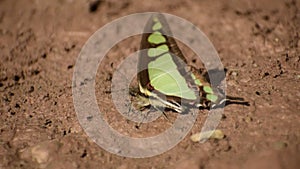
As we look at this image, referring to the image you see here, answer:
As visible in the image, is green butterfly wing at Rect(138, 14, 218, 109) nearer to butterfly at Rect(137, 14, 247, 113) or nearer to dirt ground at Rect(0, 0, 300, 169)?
butterfly at Rect(137, 14, 247, 113)

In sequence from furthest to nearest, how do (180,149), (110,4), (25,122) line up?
(110,4)
(25,122)
(180,149)

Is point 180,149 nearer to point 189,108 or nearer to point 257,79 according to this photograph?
point 189,108

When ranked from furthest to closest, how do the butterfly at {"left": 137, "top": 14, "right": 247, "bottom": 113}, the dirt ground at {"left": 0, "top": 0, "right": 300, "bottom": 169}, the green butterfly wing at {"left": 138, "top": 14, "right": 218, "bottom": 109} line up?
the green butterfly wing at {"left": 138, "top": 14, "right": 218, "bottom": 109} → the butterfly at {"left": 137, "top": 14, "right": 247, "bottom": 113} → the dirt ground at {"left": 0, "top": 0, "right": 300, "bottom": 169}

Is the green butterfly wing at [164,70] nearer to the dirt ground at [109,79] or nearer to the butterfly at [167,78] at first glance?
the butterfly at [167,78]

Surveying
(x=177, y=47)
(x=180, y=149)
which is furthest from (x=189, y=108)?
(x=177, y=47)

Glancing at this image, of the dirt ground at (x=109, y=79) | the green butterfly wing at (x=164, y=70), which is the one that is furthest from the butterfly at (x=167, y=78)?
the dirt ground at (x=109, y=79)

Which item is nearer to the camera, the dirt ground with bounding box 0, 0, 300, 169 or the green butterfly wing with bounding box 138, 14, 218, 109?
the dirt ground with bounding box 0, 0, 300, 169

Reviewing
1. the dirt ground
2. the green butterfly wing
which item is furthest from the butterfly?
the dirt ground
